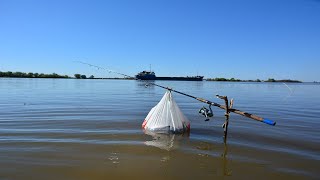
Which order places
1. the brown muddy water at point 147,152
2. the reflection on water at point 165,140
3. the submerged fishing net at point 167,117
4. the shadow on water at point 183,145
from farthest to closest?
1. the submerged fishing net at point 167,117
2. the reflection on water at point 165,140
3. the shadow on water at point 183,145
4. the brown muddy water at point 147,152

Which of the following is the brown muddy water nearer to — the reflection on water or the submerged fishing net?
the reflection on water

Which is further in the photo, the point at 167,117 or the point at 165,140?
the point at 167,117

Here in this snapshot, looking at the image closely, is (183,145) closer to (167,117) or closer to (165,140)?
(165,140)

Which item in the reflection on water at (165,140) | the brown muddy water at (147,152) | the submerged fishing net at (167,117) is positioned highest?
the submerged fishing net at (167,117)

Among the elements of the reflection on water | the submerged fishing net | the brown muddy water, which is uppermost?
the submerged fishing net

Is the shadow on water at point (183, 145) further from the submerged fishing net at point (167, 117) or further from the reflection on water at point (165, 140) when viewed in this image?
the submerged fishing net at point (167, 117)

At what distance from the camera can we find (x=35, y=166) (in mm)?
7875

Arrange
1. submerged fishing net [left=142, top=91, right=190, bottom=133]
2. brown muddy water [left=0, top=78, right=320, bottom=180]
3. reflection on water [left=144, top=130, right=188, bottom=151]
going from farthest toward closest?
1. submerged fishing net [left=142, top=91, right=190, bottom=133]
2. reflection on water [left=144, top=130, right=188, bottom=151]
3. brown muddy water [left=0, top=78, right=320, bottom=180]

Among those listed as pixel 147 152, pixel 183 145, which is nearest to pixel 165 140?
pixel 183 145

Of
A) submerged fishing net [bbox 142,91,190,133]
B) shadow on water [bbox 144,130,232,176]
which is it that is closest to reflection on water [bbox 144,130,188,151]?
shadow on water [bbox 144,130,232,176]

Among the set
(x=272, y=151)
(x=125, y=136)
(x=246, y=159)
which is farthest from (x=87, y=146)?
(x=272, y=151)

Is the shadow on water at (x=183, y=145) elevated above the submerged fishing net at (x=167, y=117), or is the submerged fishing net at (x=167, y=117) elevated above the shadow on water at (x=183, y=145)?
the submerged fishing net at (x=167, y=117)

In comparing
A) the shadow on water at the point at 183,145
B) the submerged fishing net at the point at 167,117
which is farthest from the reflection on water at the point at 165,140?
the submerged fishing net at the point at 167,117

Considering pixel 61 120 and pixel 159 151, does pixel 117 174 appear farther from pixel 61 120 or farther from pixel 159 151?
pixel 61 120
